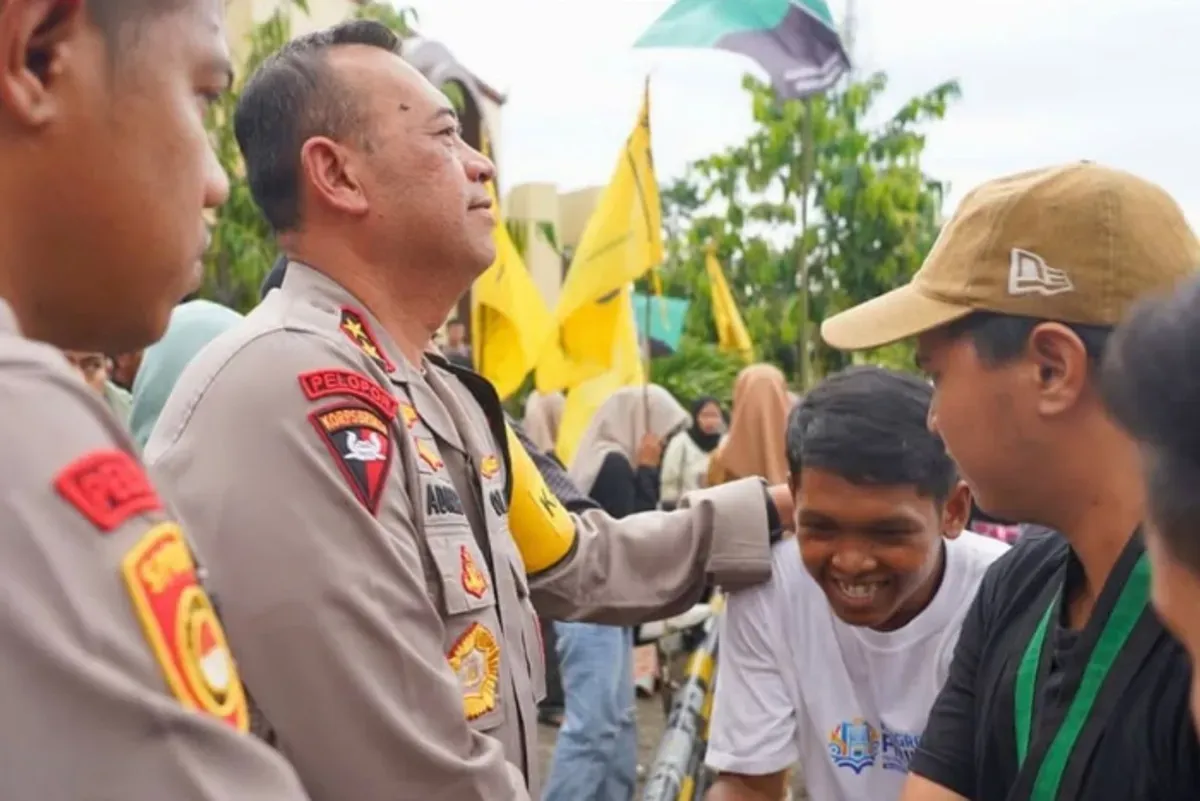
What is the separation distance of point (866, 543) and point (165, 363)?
1697mm

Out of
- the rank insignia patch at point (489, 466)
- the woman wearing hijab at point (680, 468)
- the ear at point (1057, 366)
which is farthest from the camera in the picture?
the woman wearing hijab at point (680, 468)

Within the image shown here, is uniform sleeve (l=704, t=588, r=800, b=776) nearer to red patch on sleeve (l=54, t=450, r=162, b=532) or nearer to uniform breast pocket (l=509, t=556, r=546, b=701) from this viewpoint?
uniform breast pocket (l=509, t=556, r=546, b=701)

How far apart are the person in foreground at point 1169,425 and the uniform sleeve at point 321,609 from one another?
0.86 metres

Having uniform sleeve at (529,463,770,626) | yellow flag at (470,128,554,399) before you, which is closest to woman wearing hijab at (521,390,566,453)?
yellow flag at (470,128,554,399)

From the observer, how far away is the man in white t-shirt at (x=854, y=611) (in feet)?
7.97

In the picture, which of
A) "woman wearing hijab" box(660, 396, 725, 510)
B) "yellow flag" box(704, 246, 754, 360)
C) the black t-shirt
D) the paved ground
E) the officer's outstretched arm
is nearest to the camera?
the black t-shirt

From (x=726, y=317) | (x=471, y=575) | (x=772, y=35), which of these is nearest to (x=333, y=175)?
(x=471, y=575)

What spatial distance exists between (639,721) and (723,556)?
211 inches

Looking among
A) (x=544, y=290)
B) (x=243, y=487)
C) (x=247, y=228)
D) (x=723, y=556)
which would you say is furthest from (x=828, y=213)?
(x=243, y=487)

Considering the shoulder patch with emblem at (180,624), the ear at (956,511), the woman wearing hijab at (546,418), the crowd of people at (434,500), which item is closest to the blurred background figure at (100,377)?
the crowd of people at (434,500)

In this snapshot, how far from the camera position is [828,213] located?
16781mm

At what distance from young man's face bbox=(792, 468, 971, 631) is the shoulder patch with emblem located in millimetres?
1724

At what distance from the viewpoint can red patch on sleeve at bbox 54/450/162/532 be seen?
741 mm

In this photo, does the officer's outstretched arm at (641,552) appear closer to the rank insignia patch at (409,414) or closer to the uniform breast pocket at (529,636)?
the uniform breast pocket at (529,636)
